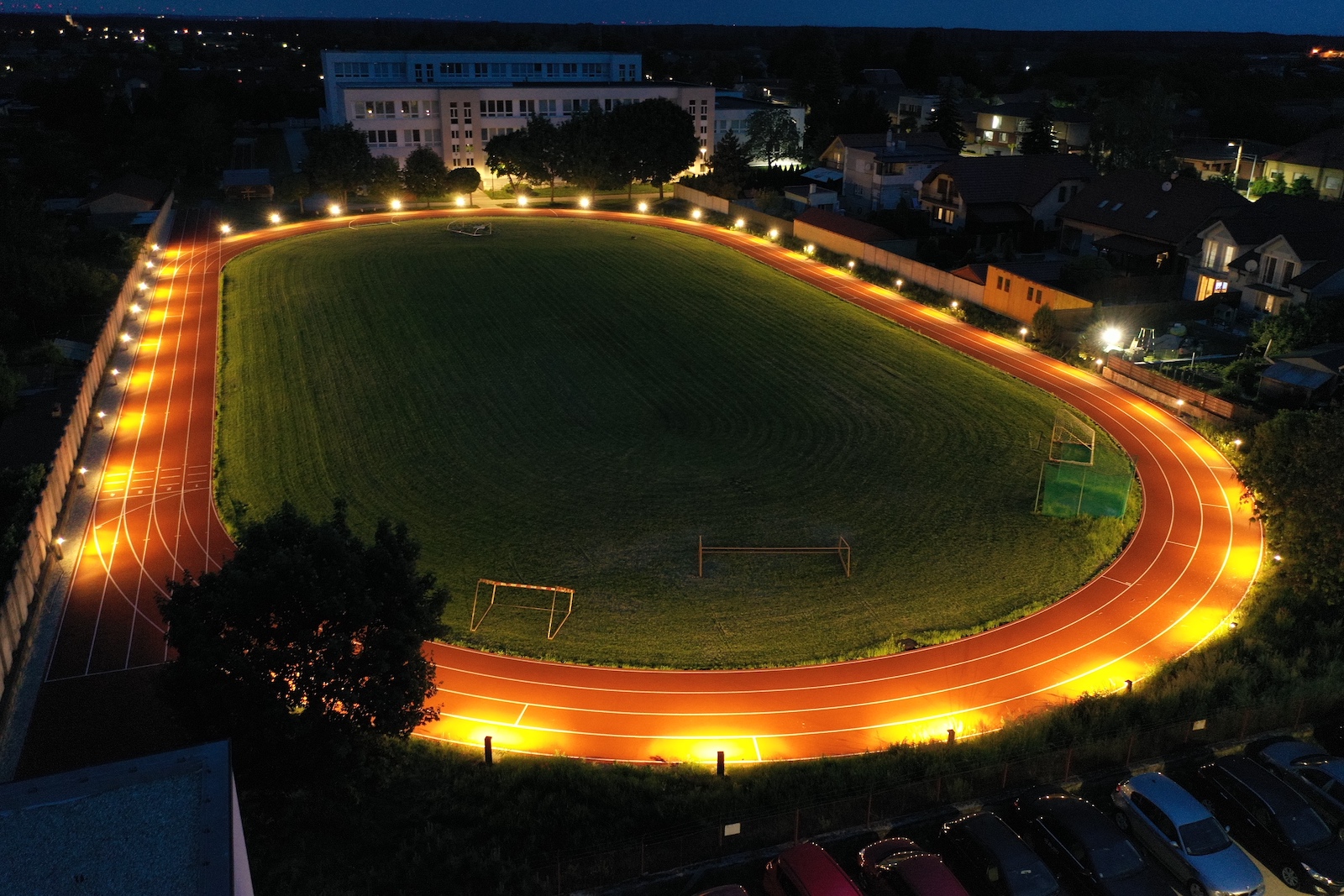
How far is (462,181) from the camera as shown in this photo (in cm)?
7969

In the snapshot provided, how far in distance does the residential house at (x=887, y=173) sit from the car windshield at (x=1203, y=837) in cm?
5848

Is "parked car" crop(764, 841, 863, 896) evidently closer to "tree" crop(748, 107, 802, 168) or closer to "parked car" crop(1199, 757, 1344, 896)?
"parked car" crop(1199, 757, 1344, 896)

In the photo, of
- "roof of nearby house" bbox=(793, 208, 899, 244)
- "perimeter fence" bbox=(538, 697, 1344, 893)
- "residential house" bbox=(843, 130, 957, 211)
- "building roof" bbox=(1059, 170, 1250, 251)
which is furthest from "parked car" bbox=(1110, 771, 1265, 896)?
"residential house" bbox=(843, 130, 957, 211)

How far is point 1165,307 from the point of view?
1834 inches

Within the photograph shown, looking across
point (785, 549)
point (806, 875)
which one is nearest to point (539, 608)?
point (785, 549)

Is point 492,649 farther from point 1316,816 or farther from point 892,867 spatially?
point 1316,816

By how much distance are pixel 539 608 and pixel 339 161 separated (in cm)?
6154

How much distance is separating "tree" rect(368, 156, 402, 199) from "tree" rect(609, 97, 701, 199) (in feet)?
58.7

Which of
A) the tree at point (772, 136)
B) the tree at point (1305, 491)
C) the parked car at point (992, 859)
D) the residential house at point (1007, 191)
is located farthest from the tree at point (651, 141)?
the parked car at point (992, 859)

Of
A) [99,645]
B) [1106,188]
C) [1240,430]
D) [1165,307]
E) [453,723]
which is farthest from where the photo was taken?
[1106,188]

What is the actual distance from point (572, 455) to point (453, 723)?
1440 centimetres

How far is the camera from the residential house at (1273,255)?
144ft

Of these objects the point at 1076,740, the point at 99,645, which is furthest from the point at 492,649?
the point at 1076,740

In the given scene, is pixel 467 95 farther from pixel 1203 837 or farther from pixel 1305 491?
pixel 1203 837
